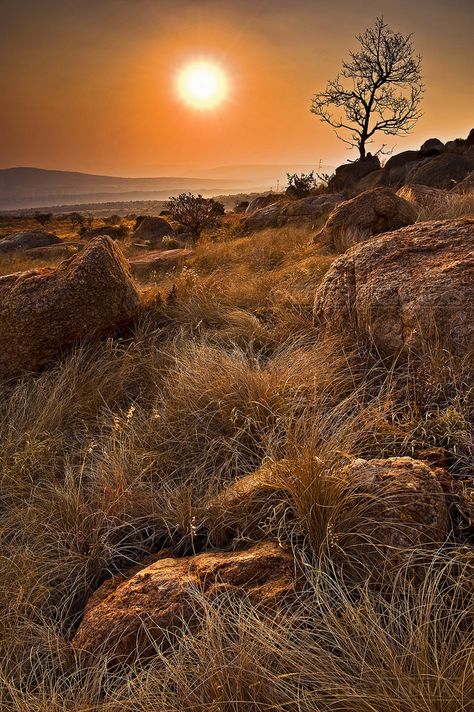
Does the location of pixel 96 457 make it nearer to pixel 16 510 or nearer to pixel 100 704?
pixel 16 510

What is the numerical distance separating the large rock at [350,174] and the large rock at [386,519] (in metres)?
17.8

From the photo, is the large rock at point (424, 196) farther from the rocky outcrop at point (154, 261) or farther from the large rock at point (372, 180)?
the large rock at point (372, 180)

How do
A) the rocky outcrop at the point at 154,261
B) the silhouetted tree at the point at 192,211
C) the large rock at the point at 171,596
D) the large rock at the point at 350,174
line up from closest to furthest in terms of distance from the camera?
the large rock at the point at 171,596, the rocky outcrop at the point at 154,261, the silhouetted tree at the point at 192,211, the large rock at the point at 350,174

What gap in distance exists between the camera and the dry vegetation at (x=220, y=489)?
1272 millimetres

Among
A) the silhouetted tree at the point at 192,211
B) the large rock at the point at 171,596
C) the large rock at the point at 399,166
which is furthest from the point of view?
the large rock at the point at 399,166

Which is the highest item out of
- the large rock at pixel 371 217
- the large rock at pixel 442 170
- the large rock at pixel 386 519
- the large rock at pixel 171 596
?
the large rock at pixel 442 170

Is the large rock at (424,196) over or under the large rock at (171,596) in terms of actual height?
over

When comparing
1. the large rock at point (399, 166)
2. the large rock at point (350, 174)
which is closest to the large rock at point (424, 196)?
the large rock at point (399, 166)

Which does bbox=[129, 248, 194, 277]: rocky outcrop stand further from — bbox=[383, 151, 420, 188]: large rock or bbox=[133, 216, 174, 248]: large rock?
bbox=[383, 151, 420, 188]: large rock

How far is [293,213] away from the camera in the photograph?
1211 centimetres

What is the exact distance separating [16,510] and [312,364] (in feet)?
6.42

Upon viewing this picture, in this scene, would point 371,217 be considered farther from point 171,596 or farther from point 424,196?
point 171,596

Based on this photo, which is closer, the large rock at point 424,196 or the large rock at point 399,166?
the large rock at point 424,196

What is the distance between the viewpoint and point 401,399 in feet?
8.50
